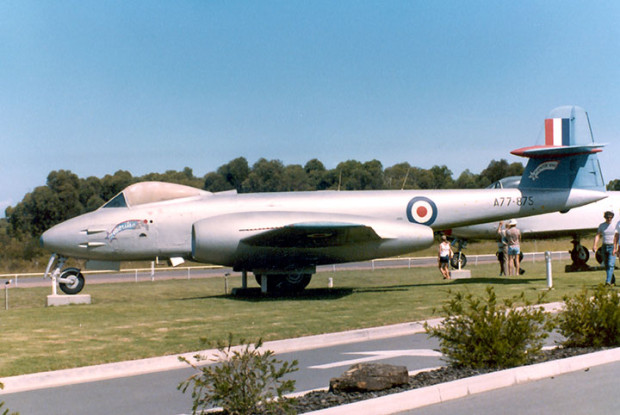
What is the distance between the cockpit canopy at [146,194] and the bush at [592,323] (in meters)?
11.3

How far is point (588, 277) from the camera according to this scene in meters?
19.5

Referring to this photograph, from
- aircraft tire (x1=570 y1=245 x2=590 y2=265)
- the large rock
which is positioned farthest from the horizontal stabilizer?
the large rock

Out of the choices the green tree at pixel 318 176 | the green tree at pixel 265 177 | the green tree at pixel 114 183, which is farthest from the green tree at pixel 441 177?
the green tree at pixel 114 183

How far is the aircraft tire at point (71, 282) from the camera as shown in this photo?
1691cm

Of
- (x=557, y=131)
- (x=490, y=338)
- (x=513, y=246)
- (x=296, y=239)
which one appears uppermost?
(x=557, y=131)

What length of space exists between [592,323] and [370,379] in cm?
357

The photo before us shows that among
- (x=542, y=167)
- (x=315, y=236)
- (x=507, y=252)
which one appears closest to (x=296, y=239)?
(x=315, y=236)

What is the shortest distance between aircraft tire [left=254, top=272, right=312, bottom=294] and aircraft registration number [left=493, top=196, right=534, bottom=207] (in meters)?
5.77

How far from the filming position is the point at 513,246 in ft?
70.8

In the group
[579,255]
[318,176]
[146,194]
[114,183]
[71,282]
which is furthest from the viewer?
[318,176]

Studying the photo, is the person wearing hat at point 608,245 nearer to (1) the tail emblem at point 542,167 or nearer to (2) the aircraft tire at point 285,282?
(1) the tail emblem at point 542,167

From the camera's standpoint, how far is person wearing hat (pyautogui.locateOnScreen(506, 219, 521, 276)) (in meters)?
21.0

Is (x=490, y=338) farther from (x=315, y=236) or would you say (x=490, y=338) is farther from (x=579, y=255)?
(x=579, y=255)

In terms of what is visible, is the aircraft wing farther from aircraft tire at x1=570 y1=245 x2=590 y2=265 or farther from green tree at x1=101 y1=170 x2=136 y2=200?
green tree at x1=101 y1=170 x2=136 y2=200
